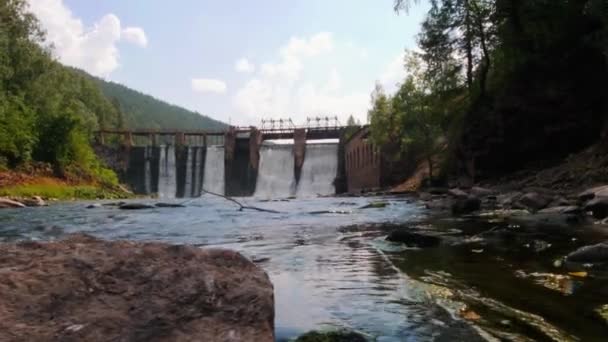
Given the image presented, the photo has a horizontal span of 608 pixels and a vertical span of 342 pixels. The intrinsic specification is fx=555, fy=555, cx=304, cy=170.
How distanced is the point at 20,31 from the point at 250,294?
5957 centimetres

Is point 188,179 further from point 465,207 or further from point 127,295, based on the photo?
point 127,295

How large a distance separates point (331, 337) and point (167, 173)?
8266cm

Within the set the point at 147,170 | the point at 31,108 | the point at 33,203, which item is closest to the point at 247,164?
the point at 147,170

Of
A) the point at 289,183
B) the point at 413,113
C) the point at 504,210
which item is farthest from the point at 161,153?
the point at 504,210

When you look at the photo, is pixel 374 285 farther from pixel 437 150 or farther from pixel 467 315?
pixel 437 150

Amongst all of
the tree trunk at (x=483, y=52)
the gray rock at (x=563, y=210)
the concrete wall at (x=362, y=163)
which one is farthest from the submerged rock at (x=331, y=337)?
the concrete wall at (x=362, y=163)

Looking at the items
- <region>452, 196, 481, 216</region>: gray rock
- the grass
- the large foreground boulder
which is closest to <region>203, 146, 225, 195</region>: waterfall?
the grass

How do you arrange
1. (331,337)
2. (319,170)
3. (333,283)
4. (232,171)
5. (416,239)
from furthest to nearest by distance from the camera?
(232,171), (319,170), (416,239), (333,283), (331,337)

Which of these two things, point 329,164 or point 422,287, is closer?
point 422,287

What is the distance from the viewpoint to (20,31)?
54125mm

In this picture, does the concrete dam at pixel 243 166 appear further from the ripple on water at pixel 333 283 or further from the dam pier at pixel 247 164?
the ripple on water at pixel 333 283

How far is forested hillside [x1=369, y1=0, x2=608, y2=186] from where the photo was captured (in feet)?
85.2

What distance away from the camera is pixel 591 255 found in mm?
6641

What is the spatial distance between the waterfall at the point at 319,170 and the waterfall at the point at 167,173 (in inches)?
815
